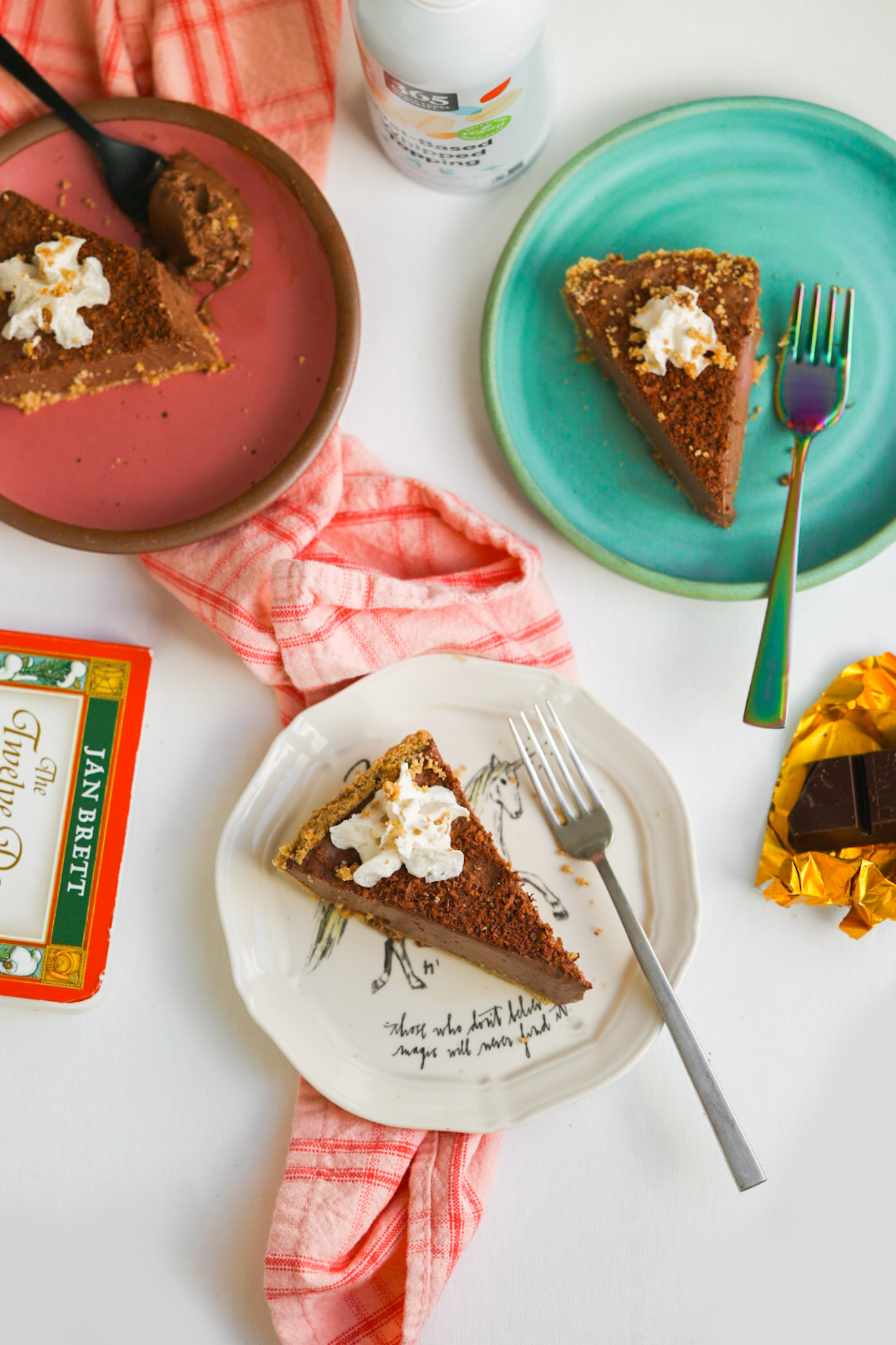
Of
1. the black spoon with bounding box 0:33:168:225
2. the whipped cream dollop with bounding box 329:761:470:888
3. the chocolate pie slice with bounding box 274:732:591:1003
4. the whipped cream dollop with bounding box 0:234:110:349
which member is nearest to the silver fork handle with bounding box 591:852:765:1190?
the chocolate pie slice with bounding box 274:732:591:1003

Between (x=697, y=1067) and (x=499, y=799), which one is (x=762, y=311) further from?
(x=697, y=1067)

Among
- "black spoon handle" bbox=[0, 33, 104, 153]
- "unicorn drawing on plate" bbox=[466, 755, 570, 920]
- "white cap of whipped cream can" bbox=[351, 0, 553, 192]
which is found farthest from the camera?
"unicorn drawing on plate" bbox=[466, 755, 570, 920]

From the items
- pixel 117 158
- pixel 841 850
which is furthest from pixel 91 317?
pixel 841 850

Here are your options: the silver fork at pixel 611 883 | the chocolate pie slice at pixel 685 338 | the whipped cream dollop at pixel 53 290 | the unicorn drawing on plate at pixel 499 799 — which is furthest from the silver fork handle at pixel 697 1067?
the whipped cream dollop at pixel 53 290

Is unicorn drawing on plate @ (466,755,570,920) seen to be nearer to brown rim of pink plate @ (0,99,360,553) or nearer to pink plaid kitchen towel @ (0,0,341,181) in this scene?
brown rim of pink plate @ (0,99,360,553)

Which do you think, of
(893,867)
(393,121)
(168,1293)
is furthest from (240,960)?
(393,121)

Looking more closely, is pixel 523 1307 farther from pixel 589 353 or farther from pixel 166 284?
pixel 166 284

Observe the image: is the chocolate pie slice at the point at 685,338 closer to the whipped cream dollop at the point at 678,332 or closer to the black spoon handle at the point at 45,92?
the whipped cream dollop at the point at 678,332
